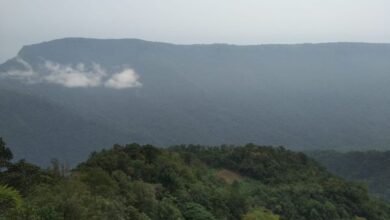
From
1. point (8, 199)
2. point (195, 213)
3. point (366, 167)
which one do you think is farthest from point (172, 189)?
point (366, 167)

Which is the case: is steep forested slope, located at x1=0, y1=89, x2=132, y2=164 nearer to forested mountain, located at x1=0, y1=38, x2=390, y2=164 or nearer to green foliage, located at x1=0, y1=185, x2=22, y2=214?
forested mountain, located at x1=0, y1=38, x2=390, y2=164

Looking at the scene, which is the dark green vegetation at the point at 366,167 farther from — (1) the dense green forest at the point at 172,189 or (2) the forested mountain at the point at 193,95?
(2) the forested mountain at the point at 193,95

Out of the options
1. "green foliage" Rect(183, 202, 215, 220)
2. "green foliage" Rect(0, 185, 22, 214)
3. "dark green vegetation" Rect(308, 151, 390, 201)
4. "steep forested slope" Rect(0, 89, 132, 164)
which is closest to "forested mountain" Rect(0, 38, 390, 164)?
"steep forested slope" Rect(0, 89, 132, 164)

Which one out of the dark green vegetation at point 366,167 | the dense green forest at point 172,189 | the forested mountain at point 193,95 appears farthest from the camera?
the forested mountain at point 193,95

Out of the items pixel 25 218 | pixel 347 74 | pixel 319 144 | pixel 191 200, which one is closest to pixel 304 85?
pixel 347 74

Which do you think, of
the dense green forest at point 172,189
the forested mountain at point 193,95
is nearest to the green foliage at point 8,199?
the dense green forest at point 172,189

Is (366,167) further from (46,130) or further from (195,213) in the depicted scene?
(46,130)
